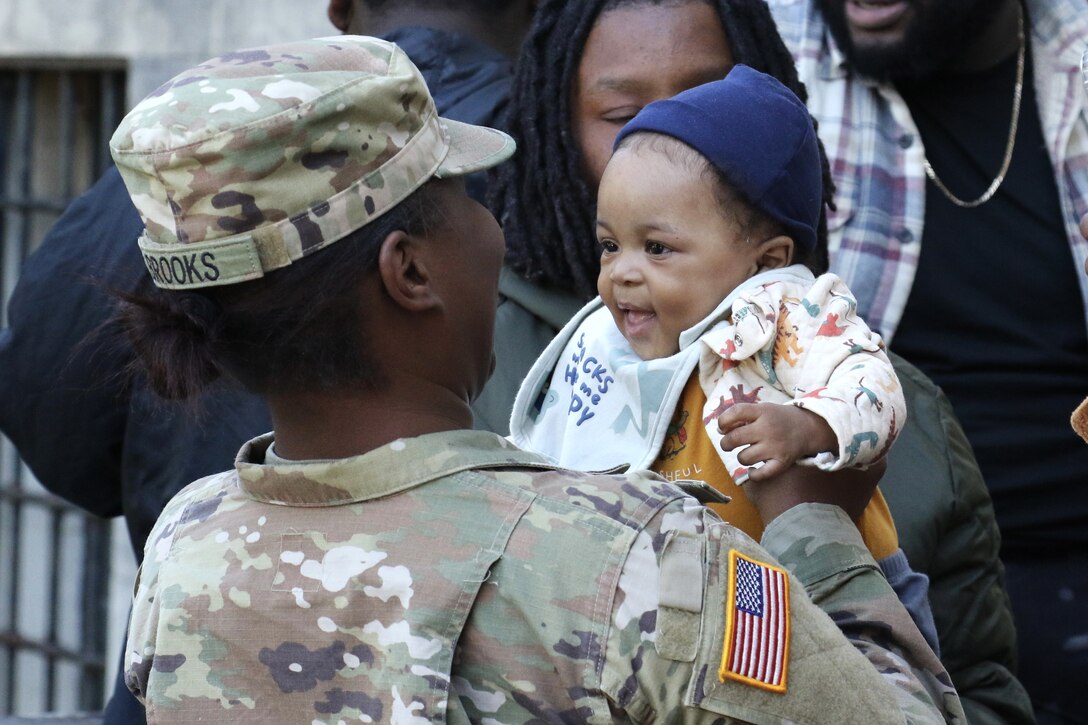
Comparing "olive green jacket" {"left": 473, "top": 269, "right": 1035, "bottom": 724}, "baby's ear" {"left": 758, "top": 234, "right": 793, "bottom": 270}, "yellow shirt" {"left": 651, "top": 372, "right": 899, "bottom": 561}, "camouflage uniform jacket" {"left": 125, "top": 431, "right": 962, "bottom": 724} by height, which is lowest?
"olive green jacket" {"left": 473, "top": 269, "right": 1035, "bottom": 724}

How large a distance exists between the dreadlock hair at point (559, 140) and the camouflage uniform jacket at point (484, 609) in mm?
936

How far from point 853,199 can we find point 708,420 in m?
1.47

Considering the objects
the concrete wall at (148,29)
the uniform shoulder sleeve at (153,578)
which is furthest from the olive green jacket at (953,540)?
the concrete wall at (148,29)

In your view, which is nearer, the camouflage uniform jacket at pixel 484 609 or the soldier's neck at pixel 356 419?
the camouflage uniform jacket at pixel 484 609

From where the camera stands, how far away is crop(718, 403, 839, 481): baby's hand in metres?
1.85

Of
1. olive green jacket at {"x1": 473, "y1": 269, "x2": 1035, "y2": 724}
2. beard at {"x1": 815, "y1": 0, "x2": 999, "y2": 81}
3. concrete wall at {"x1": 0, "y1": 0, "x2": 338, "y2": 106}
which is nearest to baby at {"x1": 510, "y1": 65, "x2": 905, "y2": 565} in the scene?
olive green jacket at {"x1": 473, "y1": 269, "x2": 1035, "y2": 724}

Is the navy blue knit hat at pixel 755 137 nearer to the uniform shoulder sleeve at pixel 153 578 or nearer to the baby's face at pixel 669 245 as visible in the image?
the baby's face at pixel 669 245

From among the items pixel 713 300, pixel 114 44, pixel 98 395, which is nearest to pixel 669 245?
pixel 713 300

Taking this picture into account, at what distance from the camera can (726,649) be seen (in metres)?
1.50

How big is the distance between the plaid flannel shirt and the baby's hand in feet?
4.56

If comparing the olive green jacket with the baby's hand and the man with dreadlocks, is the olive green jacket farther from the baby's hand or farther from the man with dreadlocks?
the baby's hand

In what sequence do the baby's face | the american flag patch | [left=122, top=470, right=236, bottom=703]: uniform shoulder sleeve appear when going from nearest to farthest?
the american flag patch, [left=122, top=470, right=236, bottom=703]: uniform shoulder sleeve, the baby's face

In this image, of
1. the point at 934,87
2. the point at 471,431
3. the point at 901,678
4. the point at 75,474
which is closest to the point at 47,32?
the point at 75,474

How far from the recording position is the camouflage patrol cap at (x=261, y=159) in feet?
5.01
